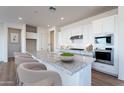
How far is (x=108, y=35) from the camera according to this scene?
3852mm

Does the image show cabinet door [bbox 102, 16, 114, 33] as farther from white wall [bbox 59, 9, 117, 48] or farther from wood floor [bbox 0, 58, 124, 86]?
wood floor [bbox 0, 58, 124, 86]

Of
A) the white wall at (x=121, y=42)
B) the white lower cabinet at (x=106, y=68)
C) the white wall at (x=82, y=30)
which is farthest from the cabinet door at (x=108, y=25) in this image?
the white lower cabinet at (x=106, y=68)

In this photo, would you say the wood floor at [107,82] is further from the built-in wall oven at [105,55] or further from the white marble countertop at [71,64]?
the white marble countertop at [71,64]

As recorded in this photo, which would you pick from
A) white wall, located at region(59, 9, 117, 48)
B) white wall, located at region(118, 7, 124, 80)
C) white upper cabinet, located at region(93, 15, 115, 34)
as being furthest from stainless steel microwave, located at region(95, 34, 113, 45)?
white wall, located at region(59, 9, 117, 48)

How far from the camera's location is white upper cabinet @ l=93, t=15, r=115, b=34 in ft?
12.2

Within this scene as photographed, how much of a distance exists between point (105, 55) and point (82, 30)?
7.17 feet

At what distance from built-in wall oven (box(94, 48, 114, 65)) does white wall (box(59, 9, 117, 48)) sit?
0.86 meters

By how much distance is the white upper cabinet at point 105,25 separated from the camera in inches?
147

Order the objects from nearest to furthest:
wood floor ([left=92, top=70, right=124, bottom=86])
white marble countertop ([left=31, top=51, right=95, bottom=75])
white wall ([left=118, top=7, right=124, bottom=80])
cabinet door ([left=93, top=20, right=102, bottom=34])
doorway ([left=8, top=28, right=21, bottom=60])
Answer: white marble countertop ([left=31, top=51, right=95, bottom=75]) < wood floor ([left=92, top=70, right=124, bottom=86]) < white wall ([left=118, top=7, right=124, bottom=80]) < cabinet door ([left=93, top=20, right=102, bottom=34]) < doorway ([left=8, top=28, right=21, bottom=60])

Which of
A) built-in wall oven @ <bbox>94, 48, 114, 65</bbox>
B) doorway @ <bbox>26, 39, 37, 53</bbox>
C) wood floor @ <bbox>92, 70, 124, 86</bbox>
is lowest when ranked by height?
wood floor @ <bbox>92, 70, 124, 86</bbox>

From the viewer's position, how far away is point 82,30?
574cm

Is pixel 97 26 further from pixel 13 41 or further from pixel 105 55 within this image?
pixel 13 41

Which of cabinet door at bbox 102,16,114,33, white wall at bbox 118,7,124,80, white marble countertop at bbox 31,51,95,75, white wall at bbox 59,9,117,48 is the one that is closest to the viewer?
white marble countertop at bbox 31,51,95,75

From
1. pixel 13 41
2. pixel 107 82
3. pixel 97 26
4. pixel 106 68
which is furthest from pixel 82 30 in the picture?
pixel 13 41
